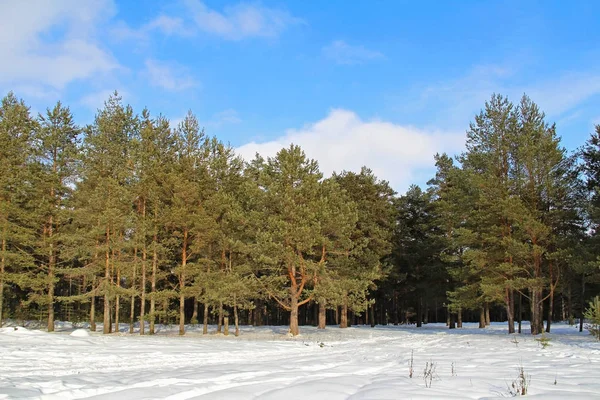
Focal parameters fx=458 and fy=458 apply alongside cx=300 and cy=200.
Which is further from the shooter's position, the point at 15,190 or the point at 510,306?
the point at 510,306

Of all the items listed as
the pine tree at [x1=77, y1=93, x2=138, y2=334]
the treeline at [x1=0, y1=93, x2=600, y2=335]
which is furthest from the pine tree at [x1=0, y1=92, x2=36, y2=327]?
the pine tree at [x1=77, y1=93, x2=138, y2=334]

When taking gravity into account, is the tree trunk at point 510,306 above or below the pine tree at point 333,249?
below

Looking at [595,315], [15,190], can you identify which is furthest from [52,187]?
[595,315]

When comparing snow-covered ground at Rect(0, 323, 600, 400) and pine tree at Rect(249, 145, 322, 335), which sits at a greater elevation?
pine tree at Rect(249, 145, 322, 335)

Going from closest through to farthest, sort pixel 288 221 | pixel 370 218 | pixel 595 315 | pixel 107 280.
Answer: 1. pixel 595 315
2. pixel 288 221
3. pixel 107 280
4. pixel 370 218

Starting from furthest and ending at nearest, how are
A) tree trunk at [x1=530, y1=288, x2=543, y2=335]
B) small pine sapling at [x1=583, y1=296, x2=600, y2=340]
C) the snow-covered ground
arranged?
1. tree trunk at [x1=530, y1=288, x2=543, y2=335]
2. small pine sapling at [x1=583, y1=296, x2=600, y2=340]
3. the snow-covered ground

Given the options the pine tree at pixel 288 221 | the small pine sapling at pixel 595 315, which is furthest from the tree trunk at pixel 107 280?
the small pine sapling at pixel 595 315

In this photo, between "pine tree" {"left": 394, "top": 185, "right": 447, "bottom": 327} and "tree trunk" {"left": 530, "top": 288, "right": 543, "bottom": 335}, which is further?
"pine tree" {"left": 394, "top": 185, "right": 447, "bottom": 327}

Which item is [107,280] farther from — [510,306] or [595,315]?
[510,306]

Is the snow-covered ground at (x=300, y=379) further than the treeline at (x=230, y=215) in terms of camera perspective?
No

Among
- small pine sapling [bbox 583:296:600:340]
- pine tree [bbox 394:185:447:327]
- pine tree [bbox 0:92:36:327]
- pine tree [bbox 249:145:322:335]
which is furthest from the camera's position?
pine tree [bbox 394:185:447:327]

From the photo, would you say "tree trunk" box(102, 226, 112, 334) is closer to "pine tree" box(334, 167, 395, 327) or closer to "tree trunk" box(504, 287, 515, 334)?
"pine tree" box(334, 167, 395, 327)

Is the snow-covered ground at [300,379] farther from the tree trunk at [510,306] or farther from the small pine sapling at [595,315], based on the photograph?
the tree trunk at [510,306]

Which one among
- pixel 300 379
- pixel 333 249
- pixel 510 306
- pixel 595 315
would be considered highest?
pixel 333 249
